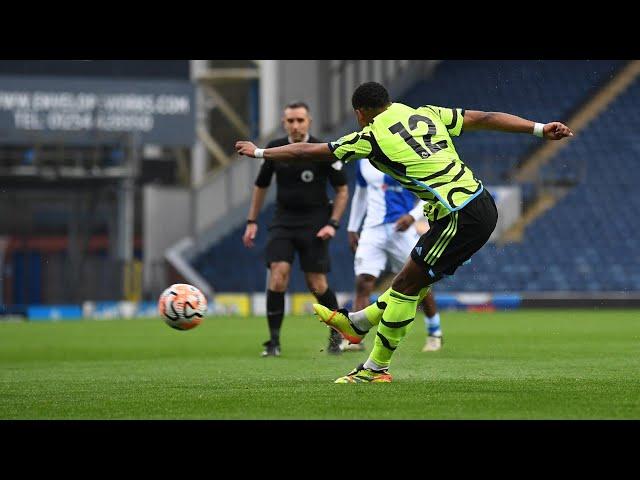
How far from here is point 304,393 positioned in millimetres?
7418

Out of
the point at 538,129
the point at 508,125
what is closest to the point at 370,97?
the point at 508,125

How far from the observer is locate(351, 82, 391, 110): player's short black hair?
7.69 metres

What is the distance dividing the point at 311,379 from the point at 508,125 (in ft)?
7.46

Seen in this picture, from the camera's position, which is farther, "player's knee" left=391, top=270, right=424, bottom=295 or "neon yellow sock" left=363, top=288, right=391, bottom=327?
"neon yellow sock" left=363, top=288, right=391, bottom=327

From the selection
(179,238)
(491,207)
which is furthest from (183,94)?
(491,207)

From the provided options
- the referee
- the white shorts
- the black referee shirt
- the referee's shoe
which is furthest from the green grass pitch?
the black referee shirt

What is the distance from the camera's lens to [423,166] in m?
7.61

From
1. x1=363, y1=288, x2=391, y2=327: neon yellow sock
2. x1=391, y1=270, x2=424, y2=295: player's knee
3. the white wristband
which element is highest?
the white wristband

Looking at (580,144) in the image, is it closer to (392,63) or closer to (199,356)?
(392,63)

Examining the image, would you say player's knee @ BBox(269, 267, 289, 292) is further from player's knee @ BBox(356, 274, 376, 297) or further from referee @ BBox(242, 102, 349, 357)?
player's knee @ BBox(356, 274, 376, 297)

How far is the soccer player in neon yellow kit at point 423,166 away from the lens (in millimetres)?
7609

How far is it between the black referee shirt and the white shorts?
32.2 inches

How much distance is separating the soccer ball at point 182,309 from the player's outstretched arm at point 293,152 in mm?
1944

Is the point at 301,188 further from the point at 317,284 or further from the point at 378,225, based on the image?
the point at 378,225
